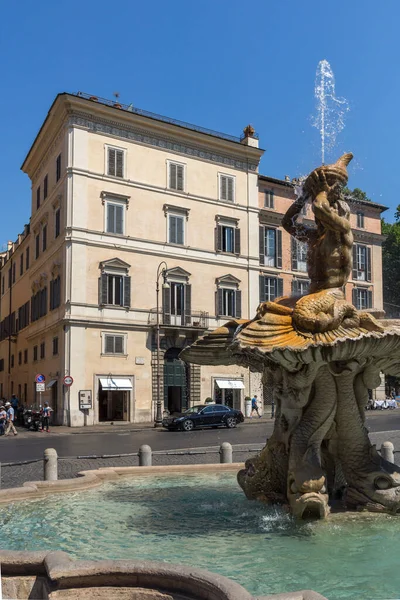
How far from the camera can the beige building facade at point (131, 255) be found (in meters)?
32.1

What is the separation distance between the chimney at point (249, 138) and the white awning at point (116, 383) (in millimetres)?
16549

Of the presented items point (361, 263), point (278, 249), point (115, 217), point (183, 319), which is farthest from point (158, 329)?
point (361, 263)

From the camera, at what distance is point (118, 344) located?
32781mm

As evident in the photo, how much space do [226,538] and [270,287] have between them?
3416 centimetres

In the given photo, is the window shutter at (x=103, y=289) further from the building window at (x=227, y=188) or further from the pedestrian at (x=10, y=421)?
the building window at (x=227, y=188)

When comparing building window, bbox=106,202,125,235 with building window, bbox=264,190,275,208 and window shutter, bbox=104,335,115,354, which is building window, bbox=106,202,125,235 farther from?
building window, bbox=264,190,275,208

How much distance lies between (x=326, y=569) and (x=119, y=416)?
28.7 metres

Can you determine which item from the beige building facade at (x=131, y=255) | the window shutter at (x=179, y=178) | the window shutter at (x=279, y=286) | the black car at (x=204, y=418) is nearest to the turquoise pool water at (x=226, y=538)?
the black car at (x=204, y=418)

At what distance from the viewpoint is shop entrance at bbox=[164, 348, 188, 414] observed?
3428cm

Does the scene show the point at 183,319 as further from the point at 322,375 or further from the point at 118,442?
the point at 322,375

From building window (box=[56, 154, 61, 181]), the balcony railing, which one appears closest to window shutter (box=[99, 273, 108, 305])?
the balcony railing

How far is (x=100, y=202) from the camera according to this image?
33125 millimetres

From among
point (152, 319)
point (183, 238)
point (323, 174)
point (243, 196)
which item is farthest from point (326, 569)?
point (243, 196)

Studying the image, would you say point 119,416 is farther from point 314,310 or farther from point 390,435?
point 314,310
